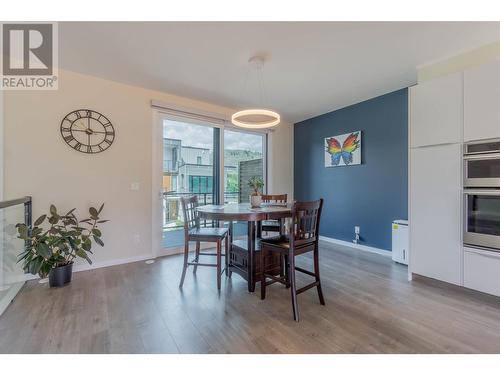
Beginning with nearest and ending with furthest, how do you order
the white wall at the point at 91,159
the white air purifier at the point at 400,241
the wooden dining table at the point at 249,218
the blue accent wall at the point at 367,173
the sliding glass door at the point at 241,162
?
the wooden dining table at the point at 249,218 → the white wall at the point at 91,159 → the white air purifier at the point at 400,241 → the blue accent wall at the point at 367,173 → the sliding glass door at the point at 241,162

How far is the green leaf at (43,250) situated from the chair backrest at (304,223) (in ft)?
7.53

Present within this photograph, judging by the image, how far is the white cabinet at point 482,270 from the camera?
2.04 meters

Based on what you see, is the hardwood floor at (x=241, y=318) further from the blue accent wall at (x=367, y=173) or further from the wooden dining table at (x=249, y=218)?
the blue accent wall at (x=367, y=173)

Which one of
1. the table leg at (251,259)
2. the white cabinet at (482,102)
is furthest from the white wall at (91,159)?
the white cabinet at (482,102)

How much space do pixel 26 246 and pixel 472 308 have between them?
4205 millimetres

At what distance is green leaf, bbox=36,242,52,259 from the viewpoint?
2258mm

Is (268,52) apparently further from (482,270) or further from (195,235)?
(482,270)

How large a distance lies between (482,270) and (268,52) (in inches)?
112

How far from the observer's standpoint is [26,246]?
2.43 meters

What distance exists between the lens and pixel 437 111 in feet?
7.87

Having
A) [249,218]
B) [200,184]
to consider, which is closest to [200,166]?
[200,184]

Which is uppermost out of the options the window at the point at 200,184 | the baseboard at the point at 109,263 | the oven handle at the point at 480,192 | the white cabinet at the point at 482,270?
the window at the point at 200,184

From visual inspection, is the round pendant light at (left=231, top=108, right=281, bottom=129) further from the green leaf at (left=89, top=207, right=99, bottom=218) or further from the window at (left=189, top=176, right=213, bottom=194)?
the green leaf at (left=89, top=207, right=99, bottom=218)

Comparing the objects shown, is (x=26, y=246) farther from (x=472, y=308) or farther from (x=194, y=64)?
(x=472, y=308)
